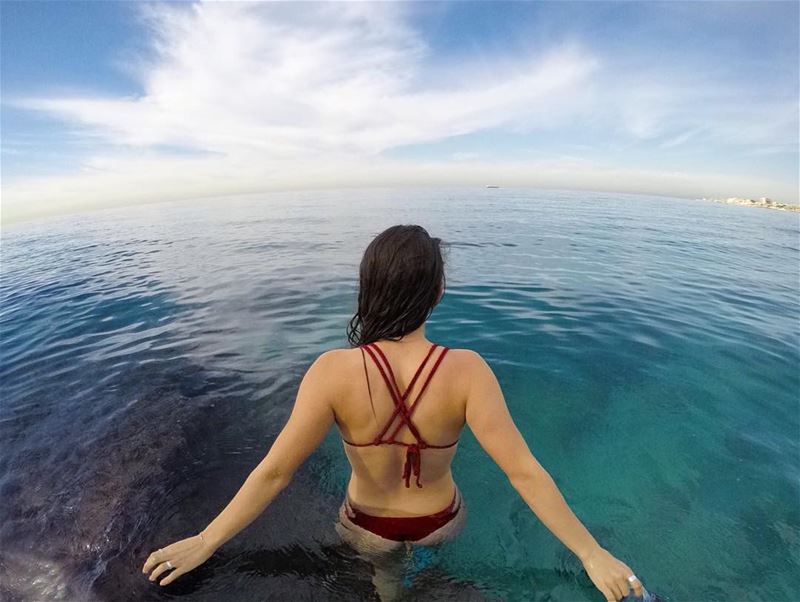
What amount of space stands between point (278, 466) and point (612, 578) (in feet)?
6.04

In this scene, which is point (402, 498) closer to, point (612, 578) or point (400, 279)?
point (612, 578)

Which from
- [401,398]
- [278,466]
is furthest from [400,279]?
[278,466]

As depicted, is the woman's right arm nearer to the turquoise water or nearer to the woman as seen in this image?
the woman

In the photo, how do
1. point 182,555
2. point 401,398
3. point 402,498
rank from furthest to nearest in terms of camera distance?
point 402,498
point 182,555
point 401,398

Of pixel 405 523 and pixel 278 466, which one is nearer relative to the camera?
pixel 278 466

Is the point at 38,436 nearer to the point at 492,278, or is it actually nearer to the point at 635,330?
the point at 635,330

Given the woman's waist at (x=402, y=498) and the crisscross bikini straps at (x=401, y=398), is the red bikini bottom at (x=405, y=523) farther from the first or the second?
the crisscross bikini straps at (x=401, y=398)

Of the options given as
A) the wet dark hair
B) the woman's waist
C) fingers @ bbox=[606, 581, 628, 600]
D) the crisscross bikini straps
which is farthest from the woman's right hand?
the wet dark hair

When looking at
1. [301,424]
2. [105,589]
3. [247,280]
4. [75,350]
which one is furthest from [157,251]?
[301,424]

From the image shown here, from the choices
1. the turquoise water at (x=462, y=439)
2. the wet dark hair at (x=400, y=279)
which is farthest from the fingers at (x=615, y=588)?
the wet dark hair at (x=400, y=279)

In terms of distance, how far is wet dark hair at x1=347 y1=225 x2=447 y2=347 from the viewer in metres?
A: 2.22

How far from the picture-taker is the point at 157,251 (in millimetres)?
22531

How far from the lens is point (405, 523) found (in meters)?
2.91

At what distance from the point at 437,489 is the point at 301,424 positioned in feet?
3.68
